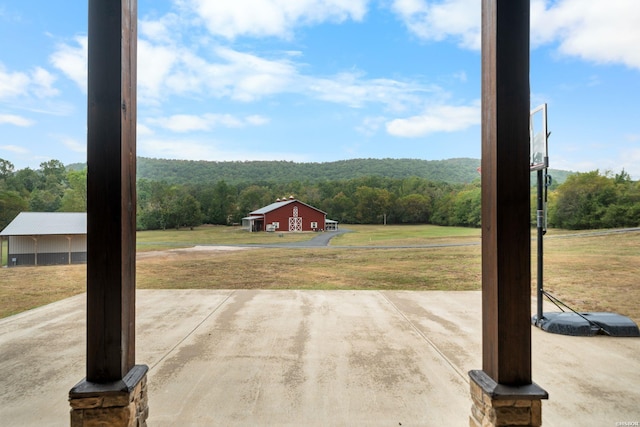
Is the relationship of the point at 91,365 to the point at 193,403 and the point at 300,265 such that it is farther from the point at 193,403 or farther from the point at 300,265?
the point at 300,265

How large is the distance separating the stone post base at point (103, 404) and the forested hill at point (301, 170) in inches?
813

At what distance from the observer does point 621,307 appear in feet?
22.1

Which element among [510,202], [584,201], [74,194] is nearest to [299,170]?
[74,194]

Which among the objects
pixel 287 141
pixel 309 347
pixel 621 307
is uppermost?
pixel 287 141

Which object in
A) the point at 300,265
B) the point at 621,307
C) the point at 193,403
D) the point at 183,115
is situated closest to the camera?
the point at 193,403

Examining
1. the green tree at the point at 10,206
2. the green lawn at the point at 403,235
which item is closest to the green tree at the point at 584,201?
the green lawn at the point at 403,235

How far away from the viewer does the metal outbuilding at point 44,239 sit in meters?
9.95

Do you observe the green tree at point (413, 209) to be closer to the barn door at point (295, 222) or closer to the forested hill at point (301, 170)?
the forested hill at point (301, 170)

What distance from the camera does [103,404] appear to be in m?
1.50

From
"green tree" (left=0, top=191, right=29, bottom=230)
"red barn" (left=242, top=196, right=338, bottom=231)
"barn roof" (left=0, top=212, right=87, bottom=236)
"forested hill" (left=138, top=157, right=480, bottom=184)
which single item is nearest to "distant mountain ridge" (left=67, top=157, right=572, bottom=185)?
"forested hill" (left=138, top=157, right=480, bottom=184)

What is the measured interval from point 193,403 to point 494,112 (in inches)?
104

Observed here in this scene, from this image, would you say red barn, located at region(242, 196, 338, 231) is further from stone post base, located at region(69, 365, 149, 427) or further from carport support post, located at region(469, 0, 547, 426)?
carport support post, located at region(469, 0, 547, 426)

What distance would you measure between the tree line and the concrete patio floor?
9.51 m

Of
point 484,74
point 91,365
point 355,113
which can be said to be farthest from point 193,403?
point 355,113
